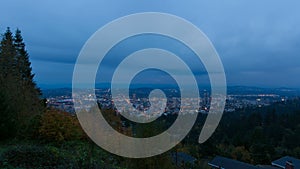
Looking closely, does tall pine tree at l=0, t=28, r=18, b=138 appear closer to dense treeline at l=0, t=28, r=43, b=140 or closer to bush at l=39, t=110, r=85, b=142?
dense treeline at l=0, t=28, r=43, b=140

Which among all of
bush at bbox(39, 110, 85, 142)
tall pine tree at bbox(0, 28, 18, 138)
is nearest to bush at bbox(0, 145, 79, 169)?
bush at bbox(39, 110, 85, 142)

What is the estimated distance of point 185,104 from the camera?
6051mm

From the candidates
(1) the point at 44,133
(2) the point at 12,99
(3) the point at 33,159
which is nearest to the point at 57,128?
(1) the point at 44,133

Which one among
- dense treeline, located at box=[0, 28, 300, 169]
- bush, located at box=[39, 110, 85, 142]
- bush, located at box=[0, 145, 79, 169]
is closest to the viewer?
bush, located at box=[0, 145, 79, 169]

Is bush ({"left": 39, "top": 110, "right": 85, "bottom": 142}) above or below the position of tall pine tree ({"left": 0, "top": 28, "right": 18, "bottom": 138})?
below

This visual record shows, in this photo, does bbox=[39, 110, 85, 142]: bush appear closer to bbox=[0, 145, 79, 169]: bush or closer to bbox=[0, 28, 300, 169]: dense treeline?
bbox=[0, 28, 300, 169]: dense treeline

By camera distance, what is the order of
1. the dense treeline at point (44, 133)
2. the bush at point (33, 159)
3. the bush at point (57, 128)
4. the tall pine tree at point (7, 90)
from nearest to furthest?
1. the bush at point (33, 159)
2. the dense treeline at point (44, 133)
3. the tall pine tree at point (7, 90)
4. the bush at point (57, 128)

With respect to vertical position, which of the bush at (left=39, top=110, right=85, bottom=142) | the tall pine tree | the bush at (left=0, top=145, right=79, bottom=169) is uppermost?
the tall pine tree

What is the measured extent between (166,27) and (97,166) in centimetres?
335

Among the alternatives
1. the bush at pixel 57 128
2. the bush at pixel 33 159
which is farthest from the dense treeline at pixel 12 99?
the bush at pixel 33 159

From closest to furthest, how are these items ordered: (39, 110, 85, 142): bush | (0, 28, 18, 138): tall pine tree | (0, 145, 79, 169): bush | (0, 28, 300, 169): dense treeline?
(0, 145, 79, 169): bush < (0, 28, 300, 169): dense treeline < (0, 28, 18, 138): tall pine tree < (39, 110, 85, 142): bush

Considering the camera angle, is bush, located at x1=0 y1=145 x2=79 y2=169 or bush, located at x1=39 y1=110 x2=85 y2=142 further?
bush, located at x1=39 y1=110 x2=85 y2=142

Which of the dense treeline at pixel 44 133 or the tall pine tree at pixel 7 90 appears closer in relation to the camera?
the dense treeline at pixel 44 133

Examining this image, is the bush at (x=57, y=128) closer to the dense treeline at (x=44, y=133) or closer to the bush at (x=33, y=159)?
the dense treeline at (x=44, y=133)
